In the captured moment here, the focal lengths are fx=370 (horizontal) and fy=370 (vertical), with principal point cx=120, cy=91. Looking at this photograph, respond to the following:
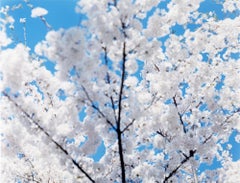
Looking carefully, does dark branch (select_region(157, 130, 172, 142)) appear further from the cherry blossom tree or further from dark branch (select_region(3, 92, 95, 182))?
dark branch (select_region(3, 92, 95, 182))

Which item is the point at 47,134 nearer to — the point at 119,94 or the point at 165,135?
the point at 119,94

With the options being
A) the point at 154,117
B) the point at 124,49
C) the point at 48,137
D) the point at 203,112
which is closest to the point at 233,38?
the point at 203,112

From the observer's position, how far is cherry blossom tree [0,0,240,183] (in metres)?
5.46

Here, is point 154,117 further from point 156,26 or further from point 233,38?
point 233,38

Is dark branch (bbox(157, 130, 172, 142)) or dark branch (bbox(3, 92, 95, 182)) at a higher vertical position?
dark branch (bbox(157, 130, 172, 142))

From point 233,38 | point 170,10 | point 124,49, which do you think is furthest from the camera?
point 233,38

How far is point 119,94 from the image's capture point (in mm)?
6191

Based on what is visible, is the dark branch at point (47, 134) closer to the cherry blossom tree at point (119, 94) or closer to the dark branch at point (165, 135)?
the cherry blossom tree at point (119, 94)

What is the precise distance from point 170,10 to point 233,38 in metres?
2.95

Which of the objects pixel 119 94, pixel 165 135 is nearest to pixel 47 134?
pixel 119 94

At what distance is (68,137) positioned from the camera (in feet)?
20.7

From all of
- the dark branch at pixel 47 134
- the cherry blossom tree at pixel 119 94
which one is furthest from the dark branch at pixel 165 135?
the dark branch at pixel 47 134

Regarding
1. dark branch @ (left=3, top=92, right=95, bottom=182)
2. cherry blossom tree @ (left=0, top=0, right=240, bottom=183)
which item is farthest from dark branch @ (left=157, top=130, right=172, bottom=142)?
dark branch @ (left=3, top=92, right=95, bottom=182)

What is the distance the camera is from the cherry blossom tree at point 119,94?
5457 mm
